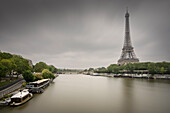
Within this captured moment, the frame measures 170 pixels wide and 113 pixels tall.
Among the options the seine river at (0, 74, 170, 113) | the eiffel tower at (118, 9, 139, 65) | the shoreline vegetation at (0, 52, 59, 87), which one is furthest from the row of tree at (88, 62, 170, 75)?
the shoreline vegetation at (0, 52, 59, 87)

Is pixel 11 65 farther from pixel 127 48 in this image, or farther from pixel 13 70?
pixel 127 48

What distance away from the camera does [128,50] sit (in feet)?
444

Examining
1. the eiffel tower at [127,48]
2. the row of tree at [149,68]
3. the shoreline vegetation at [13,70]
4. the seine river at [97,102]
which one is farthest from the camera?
the eiffel tower at [127,48]

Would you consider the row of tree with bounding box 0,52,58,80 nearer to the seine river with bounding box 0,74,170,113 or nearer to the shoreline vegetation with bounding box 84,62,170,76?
A: the seine river with bounding box 0,74,170,113

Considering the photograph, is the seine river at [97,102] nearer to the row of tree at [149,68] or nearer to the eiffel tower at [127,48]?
the row of tree at [149,68]

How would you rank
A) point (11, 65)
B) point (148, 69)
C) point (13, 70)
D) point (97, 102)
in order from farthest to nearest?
point (148, 69) → point (13, 70) → point (11, 65) → point (97, 102)

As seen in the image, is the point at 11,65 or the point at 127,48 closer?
the point at 11,65

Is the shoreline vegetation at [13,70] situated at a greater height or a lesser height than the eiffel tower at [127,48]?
lesser

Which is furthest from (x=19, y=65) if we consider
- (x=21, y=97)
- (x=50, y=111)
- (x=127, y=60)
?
(x=127, y=60)

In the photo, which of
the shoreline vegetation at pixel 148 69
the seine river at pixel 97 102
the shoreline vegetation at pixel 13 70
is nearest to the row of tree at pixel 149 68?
the shoreline vegetation at pixel 148 69

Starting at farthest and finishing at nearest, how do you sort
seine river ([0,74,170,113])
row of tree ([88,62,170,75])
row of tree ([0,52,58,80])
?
1. row of tree ([88,62,170,75])
2. row of tree ([0,52,58,80])
3. seine river ([0,74,170,113])

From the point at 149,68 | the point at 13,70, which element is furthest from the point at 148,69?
the point at 13,70

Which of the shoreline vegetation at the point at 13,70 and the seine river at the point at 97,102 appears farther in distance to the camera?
the shoreline vegetation at the point at 13,70

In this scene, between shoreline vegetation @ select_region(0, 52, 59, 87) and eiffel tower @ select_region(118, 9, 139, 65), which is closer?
shoreline vegetation @ select_region(0, 52, 59, 87)
